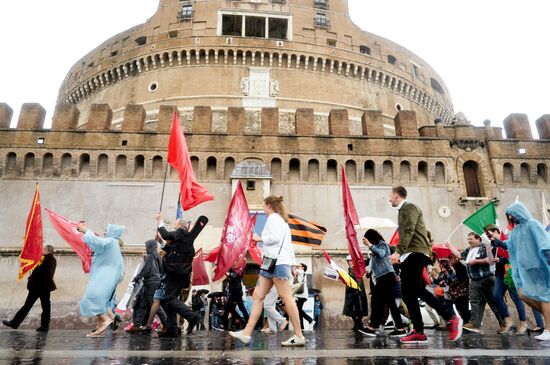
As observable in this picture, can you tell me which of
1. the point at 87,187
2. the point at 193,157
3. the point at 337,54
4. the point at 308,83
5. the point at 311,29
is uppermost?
the point at 311,29

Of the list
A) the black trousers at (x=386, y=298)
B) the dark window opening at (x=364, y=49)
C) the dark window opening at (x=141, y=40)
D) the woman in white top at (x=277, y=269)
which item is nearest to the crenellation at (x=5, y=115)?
the dark window opening at (x=141, y=40)

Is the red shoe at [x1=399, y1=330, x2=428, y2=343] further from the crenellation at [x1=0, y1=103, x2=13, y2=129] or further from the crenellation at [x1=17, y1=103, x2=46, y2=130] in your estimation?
the crenellation at [x1=0, y1=103, x2=13, y2=129]

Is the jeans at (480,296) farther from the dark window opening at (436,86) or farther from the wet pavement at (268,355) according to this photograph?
the dark window opening at (436,86)

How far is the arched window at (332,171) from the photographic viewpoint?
63.1 feet

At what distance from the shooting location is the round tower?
Answer: 26656 mm

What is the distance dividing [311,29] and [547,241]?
2569cm

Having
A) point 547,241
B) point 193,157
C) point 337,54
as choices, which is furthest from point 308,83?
point 547,241

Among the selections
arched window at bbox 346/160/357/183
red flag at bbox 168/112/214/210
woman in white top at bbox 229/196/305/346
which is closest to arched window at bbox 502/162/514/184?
arched window at bbox 346/160/357/183

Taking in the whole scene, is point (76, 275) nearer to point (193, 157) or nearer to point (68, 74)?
point (193, 157)

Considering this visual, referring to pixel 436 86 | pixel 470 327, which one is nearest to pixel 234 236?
pixel 470 327

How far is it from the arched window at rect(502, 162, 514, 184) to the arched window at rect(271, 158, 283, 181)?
34.5 feet

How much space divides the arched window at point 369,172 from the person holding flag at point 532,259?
13419 millimetres

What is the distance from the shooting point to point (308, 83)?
2727cm

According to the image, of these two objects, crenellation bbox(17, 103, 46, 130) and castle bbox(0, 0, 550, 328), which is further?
crenellation bbox(17, 103, 46, 130)
